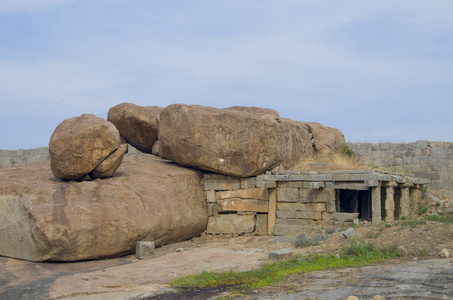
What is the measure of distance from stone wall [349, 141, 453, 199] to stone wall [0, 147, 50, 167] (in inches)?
543

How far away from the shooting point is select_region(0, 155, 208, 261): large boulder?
10.1 meters

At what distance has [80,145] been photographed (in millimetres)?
11195

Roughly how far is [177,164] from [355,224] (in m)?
5.21

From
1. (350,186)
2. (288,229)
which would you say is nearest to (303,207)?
(288,229)

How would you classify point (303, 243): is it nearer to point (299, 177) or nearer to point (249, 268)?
point (249, 268)

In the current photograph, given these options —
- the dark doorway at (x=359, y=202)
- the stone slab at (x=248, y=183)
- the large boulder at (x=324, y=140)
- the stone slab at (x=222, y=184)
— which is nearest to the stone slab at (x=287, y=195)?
the stone slab at (x=248, y=183)

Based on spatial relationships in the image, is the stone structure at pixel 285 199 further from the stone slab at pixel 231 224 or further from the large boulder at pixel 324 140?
the large boulder at pixel 324 140

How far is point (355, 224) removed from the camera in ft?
41.1

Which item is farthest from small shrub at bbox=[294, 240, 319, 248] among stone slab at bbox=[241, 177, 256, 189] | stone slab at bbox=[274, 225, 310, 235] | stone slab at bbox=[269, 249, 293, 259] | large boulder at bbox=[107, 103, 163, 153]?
large boulder at bbox=[107, 103, 163, 153]

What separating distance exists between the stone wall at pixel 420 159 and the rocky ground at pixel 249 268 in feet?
29.1

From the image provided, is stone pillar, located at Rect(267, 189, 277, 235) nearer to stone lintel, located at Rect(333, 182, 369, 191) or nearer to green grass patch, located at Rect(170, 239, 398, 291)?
stone lintel, located at Rect(333, 182, 369, 191)

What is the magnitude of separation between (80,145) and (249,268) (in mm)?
4651

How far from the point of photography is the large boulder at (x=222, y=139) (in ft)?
44.3

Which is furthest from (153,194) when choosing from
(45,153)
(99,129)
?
(45,153)
